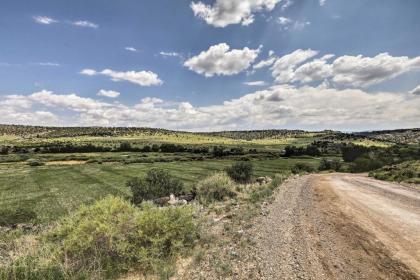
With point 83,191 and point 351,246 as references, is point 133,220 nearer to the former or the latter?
point 351,246

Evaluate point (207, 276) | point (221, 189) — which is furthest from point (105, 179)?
point (207, 276)

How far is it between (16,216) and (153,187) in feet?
43.4

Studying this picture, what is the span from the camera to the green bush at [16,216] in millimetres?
28031

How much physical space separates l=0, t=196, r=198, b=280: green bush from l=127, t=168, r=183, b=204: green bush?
2001cm

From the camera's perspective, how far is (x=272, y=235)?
12688 mm

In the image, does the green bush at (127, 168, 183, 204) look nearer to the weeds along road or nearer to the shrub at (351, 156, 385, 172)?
the weeds along road

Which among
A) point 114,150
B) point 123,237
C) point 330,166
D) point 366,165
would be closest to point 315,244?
point 123,237

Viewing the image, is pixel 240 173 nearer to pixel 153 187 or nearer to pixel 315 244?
pixel 153 187

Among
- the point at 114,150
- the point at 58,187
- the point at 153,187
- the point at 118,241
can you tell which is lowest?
the point at 58,187

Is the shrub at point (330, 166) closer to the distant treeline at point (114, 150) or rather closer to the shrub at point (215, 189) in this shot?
the distant treeline at point (114, 150)

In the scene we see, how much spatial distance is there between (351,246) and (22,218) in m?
29.5

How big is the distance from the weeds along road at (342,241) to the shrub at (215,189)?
12066mm

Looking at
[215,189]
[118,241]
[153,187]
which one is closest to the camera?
[118,241]

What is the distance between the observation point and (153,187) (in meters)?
33.5
